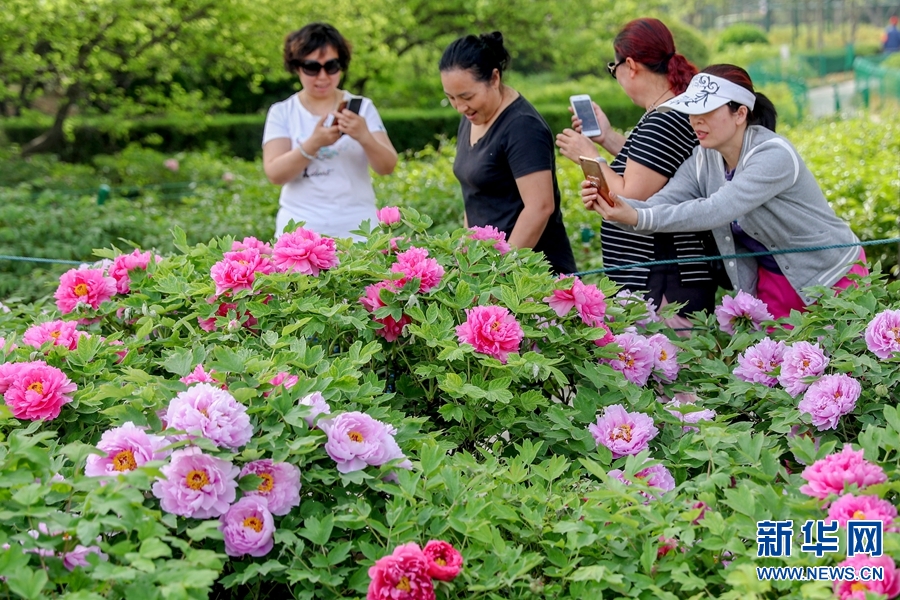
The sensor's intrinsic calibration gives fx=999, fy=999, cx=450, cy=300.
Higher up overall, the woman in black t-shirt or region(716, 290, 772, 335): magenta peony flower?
the woman in black t-shirt

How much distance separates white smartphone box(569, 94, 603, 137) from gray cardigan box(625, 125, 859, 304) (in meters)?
0.57

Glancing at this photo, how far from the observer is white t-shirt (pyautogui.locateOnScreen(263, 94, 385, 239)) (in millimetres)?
4188

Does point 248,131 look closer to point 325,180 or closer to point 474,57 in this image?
point 325,180

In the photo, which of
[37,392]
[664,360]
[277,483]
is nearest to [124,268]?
[37,392]

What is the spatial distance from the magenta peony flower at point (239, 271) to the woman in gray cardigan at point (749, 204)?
0.95 metres

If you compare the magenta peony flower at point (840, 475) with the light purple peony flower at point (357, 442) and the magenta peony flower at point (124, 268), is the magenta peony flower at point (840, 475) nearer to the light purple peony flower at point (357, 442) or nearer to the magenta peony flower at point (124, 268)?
the light purple peony flower at point (357, 442)

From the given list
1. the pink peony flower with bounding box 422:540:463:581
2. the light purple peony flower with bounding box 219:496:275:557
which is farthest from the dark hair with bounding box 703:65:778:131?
the light purple peony flower with bounding box 219:496:275:557

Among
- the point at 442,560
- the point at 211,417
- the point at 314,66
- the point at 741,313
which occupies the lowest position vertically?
the point at 741,313

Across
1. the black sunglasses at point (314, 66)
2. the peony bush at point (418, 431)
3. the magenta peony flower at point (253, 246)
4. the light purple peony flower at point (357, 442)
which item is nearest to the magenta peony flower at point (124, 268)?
the peony bush at point (418, 431)

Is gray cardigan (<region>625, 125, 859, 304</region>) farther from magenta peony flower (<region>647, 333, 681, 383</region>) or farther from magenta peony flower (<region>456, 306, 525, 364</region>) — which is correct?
magenta peony flower (<region>456, 306, 525, 364</region>)

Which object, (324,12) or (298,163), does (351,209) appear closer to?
(298,163)

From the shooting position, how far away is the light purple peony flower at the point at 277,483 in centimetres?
172

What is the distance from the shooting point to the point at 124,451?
1747 mm

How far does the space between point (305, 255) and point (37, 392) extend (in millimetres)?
728
